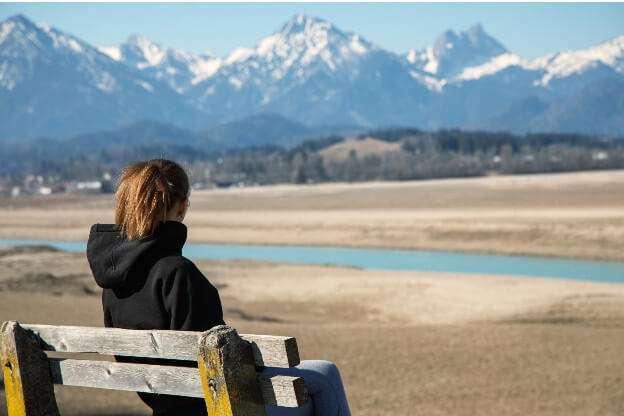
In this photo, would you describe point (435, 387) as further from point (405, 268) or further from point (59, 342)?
point (405, 268)

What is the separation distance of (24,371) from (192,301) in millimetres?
889

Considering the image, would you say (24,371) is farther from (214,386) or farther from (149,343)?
(214,386)

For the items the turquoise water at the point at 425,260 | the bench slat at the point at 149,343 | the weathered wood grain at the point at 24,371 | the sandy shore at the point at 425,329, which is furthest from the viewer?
the turquoise water at the point at 425,260

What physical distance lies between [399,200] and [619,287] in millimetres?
45754

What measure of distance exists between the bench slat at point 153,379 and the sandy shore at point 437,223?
1315 inches

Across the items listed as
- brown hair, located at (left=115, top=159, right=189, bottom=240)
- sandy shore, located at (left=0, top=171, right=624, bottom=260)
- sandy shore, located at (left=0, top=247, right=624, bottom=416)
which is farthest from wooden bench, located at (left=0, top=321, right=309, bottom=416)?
sandy shore, located at (left=0, top=171, right=624, bottom=260)

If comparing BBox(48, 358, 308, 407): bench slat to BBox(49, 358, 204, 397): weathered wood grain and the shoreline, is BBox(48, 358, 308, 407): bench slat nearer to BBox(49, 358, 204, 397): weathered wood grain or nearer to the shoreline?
BBox(49, 358, 204, 397): weathered wood grain

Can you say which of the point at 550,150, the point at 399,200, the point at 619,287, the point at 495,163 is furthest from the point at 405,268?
the point at 550,150

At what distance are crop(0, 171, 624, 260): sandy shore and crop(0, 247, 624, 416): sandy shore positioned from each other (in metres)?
12.2

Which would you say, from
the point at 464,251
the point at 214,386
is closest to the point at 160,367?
the point at 214,386

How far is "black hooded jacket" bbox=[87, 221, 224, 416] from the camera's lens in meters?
3.28

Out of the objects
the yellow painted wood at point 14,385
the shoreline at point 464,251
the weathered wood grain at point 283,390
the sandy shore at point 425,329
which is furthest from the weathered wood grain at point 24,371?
the shoreline at point 464,251

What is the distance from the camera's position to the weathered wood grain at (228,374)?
3020mm

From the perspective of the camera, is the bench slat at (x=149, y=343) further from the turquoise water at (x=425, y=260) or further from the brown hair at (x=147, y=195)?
the turquoise water at (x=425, y=260)
